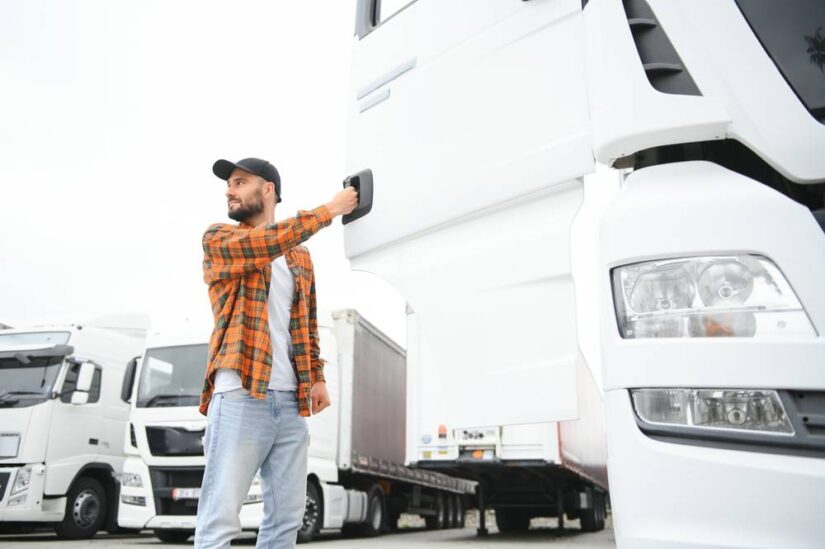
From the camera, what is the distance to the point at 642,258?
153 centimetres

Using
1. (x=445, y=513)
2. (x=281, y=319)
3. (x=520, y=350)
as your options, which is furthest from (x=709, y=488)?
(x=445, y=513)

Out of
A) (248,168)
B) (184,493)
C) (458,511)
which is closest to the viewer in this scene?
(248,168)

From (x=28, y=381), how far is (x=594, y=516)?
33.3ft

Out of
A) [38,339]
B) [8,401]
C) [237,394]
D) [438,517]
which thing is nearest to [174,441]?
[8,401]

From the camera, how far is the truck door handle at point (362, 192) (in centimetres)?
224

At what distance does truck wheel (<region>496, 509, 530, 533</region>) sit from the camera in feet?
45.3

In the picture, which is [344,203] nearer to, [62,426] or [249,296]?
[249,296]

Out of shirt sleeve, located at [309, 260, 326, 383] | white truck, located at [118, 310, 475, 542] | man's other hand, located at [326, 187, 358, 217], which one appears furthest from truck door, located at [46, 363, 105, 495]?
man's other hand, located at [326, 187, 358, 217]

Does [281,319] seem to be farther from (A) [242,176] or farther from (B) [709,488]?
(B) [709,488]

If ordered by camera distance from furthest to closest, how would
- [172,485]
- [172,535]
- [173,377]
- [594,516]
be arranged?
[594,516], [172,535], [173,377], [172,485]

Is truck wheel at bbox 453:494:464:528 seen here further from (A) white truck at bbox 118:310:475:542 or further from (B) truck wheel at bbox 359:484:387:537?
(B) truck wheel at bbox 359:484:387:537

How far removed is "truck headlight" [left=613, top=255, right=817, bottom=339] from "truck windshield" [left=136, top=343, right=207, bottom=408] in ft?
25.5

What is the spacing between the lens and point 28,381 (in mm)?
9297

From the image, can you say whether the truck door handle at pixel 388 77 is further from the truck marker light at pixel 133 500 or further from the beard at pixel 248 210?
the truck marker light at pixel 133 500
